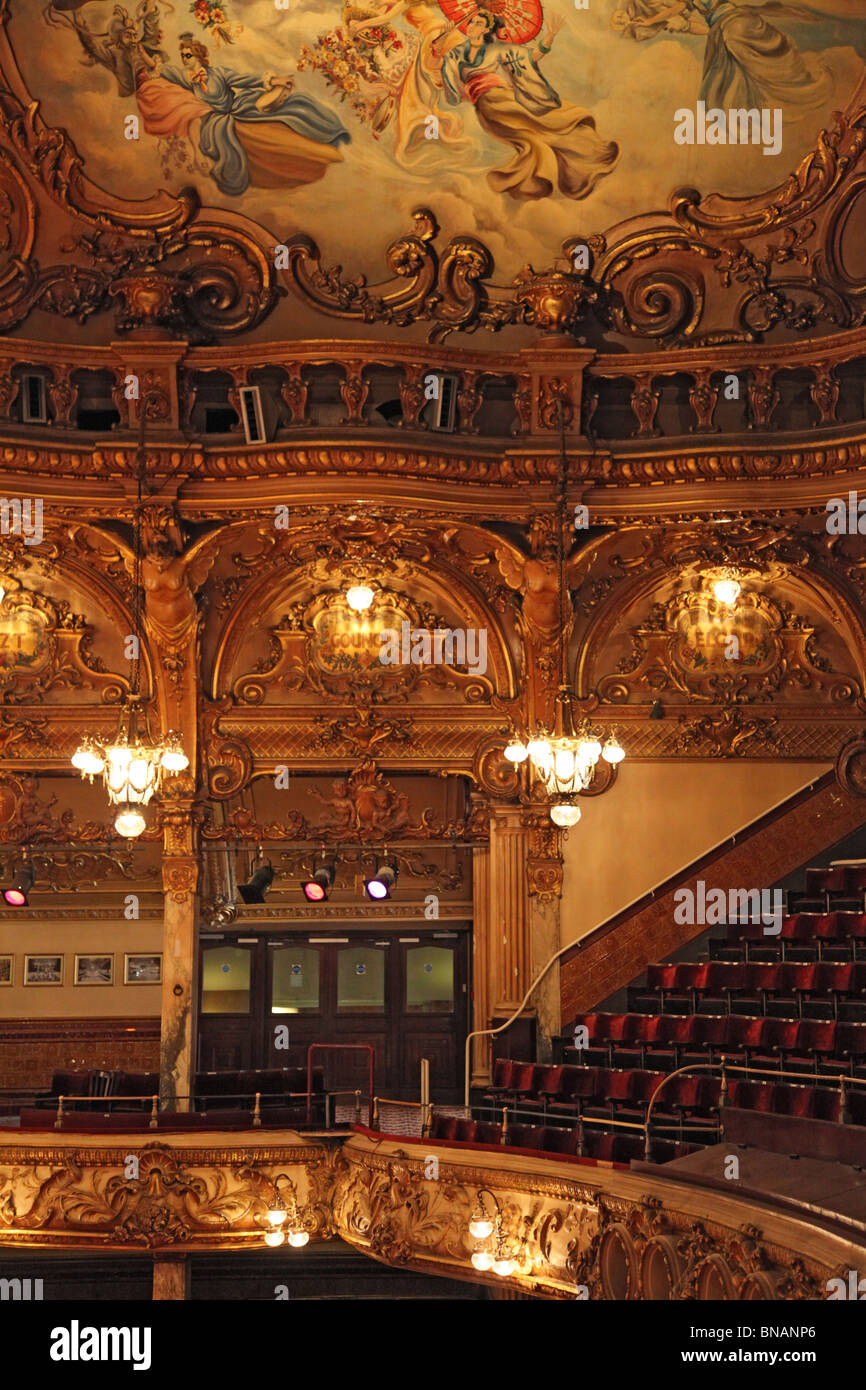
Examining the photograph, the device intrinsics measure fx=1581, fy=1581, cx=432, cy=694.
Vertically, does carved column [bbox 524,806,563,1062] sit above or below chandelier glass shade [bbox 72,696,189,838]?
below

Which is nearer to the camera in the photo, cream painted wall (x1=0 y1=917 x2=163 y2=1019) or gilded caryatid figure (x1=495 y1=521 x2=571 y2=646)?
gilded caryatid figure (x1=495 y1=521 x2=571 y2=646)

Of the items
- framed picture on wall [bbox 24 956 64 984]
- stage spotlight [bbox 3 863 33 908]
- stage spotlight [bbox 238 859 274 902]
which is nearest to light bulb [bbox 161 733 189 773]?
stage spotlight [bbox 238 859 274 902]

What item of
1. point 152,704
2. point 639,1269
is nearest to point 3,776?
point 152,704

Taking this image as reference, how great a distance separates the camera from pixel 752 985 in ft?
35.6

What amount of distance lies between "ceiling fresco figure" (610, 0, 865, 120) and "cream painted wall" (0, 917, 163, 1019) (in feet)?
27.9

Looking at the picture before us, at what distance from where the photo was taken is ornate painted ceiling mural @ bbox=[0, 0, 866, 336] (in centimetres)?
1083

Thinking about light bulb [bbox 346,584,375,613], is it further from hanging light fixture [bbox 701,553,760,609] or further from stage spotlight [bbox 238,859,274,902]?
hanging light fixture [bbox 701,553,760,609]

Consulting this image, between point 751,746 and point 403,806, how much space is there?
2811mm

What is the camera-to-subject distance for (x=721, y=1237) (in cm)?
662

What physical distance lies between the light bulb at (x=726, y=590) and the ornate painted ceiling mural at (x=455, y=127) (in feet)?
6.37

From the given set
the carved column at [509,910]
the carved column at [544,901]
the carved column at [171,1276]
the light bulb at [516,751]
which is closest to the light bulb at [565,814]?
the light bulb at [516,751]

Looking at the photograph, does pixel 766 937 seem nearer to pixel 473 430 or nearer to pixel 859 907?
pixel 859 907

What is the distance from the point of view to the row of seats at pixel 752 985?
9.95 metres

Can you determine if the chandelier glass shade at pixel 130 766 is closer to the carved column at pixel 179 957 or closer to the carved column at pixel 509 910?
the carved column at pixel 179 957
